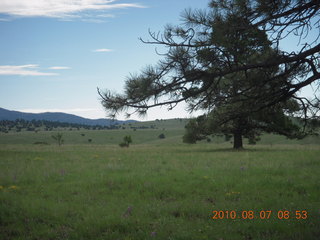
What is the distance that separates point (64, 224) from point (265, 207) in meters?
5.03

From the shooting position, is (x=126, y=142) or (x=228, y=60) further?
(x=126, y=142)

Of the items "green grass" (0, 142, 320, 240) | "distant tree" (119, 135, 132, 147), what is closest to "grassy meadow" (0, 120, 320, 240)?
"green grass" (0, 142, 320, 240)

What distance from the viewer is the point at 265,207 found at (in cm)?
830

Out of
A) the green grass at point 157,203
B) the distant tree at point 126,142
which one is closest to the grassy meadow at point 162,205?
the green grass at point 157,203

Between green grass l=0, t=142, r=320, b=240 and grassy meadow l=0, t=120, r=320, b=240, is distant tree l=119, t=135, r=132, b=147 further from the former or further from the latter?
grassy meadow l=0, t=120, r=320, b=240

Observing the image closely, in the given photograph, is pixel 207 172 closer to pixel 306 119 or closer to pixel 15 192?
pixel 306 119

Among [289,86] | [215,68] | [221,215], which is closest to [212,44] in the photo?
[215,68]

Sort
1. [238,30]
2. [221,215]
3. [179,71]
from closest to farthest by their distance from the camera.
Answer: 1. [238,30]
2. [179,71]
3. [221,215]
